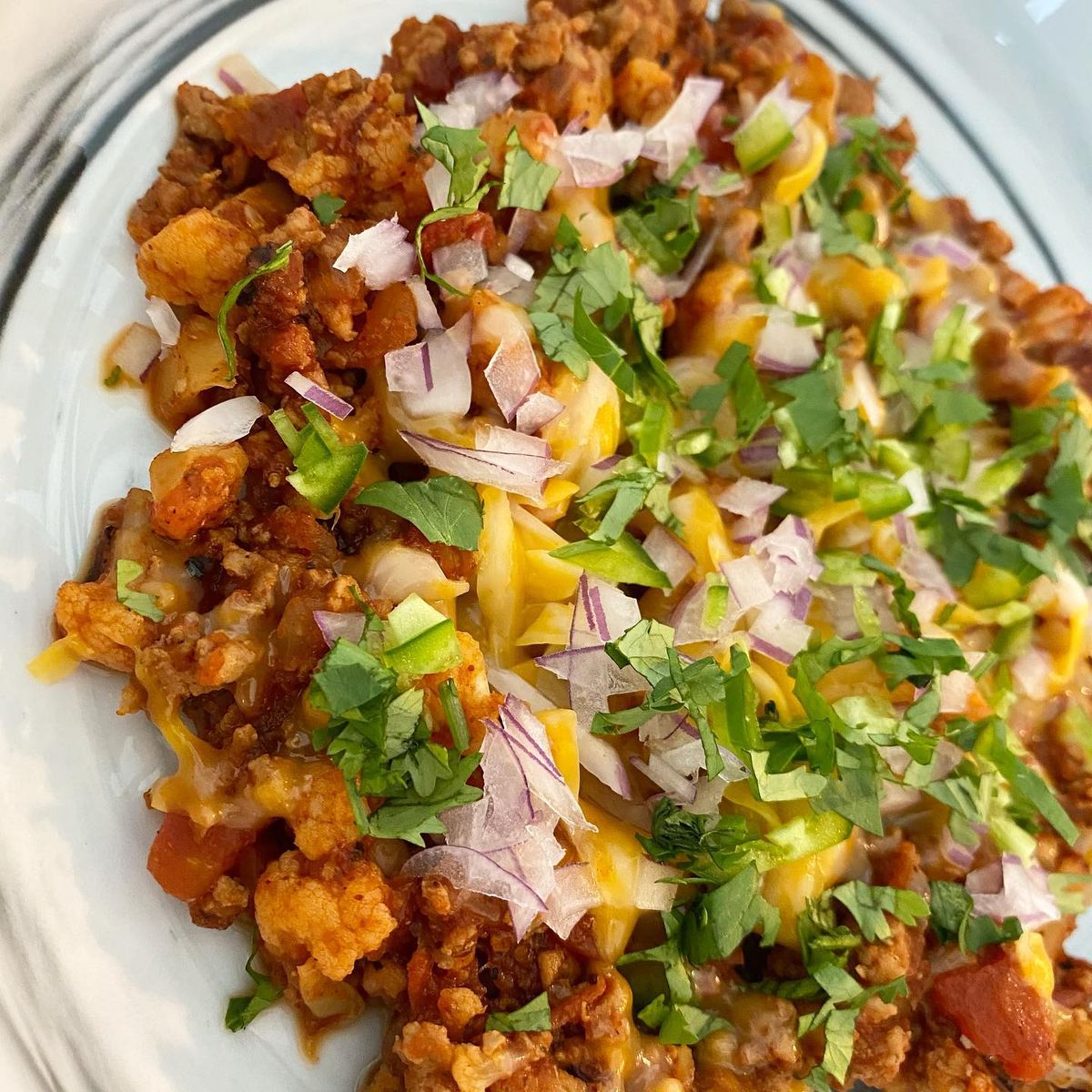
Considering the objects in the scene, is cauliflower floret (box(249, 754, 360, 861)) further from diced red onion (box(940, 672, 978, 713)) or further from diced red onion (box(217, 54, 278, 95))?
diced red onion (box(217, 54, 278, 95))

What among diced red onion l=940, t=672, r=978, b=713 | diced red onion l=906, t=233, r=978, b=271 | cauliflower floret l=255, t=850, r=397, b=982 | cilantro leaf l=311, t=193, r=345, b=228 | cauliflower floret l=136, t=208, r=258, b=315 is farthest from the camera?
diced red onion l=906, t=233, r=978, b=271

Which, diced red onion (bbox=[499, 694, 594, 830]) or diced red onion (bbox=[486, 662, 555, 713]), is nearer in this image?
diced red onion (bbox=[499, 694, 594, 830])

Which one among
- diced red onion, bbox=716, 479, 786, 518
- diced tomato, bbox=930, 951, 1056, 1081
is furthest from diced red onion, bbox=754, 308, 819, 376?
diced tomato, bbox=930, 951, 1056, 1081

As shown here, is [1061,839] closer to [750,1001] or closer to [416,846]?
[750,1001]

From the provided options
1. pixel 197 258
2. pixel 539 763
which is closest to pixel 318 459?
pixel 197 258

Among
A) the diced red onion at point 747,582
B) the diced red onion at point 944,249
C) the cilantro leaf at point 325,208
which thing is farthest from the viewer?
the diced red onion at point 944,249

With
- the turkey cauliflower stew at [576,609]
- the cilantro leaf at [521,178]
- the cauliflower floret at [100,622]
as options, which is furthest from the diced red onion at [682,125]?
the cauliflower floret at [100,622]

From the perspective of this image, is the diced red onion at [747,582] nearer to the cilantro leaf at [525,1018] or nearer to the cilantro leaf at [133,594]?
the cilantro leaf at [525,1018]

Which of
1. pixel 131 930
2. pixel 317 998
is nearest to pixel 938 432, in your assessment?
pixel 317 998
